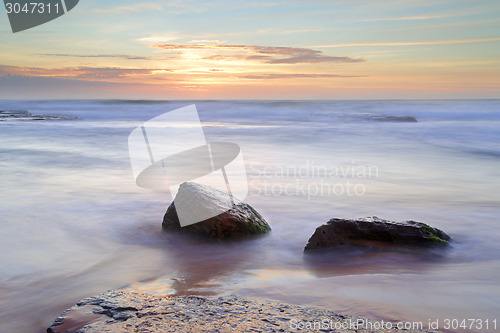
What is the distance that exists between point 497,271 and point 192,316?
2.74m

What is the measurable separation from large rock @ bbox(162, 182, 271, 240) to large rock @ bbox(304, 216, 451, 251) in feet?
2.33

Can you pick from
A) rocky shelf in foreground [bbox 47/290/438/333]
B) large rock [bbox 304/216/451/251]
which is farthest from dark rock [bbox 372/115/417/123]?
rocky shelf in foreground [bbox 47/290/438/333]

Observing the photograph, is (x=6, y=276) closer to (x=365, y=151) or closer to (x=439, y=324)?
(x=439, y=324)

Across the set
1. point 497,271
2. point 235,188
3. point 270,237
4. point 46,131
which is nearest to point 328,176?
point 235,188

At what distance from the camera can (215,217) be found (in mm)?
4203

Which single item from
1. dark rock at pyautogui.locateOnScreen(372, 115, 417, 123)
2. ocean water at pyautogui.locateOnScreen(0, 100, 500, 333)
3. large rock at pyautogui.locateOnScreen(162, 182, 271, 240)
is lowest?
dark rock at pyautogui.locateOnScreen(372, 115, 417, 123)

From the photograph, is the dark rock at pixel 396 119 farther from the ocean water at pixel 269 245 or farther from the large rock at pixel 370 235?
the large rock at pixel 370 235

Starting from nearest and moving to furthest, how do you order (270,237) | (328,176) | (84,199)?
1. (270,237)
2. (84,199)
3. (328,176)

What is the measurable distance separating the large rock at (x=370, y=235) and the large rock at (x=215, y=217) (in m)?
0.71

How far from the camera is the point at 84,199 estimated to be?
6312 mm

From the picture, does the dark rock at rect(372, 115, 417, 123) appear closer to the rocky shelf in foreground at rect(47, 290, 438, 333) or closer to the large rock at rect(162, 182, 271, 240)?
the large rock at rect(162, 182, 271, 240)

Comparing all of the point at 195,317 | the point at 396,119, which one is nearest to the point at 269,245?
the point at 195,317

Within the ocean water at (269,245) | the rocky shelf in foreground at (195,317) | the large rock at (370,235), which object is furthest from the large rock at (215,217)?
the rocky shelf in foreground at (195,317)

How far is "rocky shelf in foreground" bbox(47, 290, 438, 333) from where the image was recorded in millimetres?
2104
